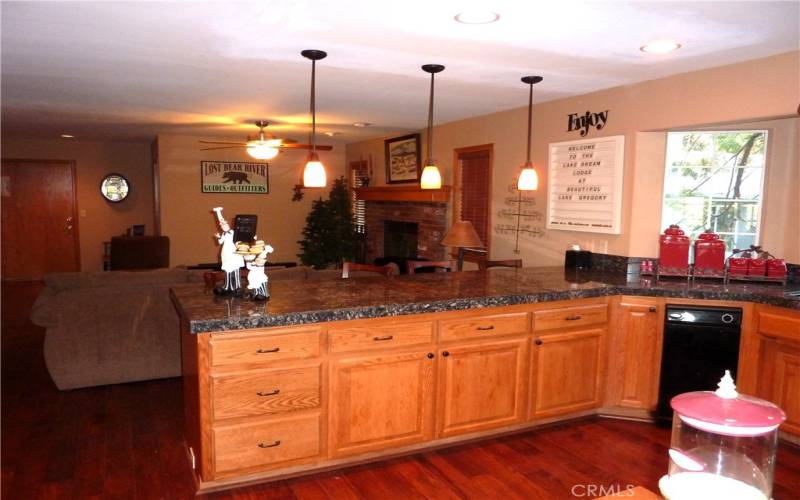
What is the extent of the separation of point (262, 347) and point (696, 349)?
258 centimetres

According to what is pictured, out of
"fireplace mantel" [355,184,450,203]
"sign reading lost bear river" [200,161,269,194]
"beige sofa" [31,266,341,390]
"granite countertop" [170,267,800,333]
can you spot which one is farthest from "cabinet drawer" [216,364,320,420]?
"sign reading lost bear river" [200,161,269,194]

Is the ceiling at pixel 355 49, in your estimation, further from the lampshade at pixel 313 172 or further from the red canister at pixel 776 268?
the red canister at pixel 776 268

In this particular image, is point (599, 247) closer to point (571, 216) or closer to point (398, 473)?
point (571, 216)

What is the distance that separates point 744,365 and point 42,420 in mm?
4354

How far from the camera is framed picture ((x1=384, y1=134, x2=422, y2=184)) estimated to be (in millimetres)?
6699

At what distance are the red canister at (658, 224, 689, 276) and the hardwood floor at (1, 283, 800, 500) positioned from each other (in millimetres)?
1088

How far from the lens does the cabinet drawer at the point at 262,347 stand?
2508 mm

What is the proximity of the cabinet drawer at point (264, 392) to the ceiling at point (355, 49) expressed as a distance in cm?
170

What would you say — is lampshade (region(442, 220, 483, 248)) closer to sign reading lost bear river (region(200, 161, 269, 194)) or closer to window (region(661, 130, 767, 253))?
window (region(661, 130, 767, 253))

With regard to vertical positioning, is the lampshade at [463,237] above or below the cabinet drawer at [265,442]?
above

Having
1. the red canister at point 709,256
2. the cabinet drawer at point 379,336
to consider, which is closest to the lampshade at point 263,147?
the cabinet drawer at point 379,336

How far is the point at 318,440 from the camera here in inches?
109

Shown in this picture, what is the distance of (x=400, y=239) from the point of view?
7.21 metres

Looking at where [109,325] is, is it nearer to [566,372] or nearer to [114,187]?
[566,372]
